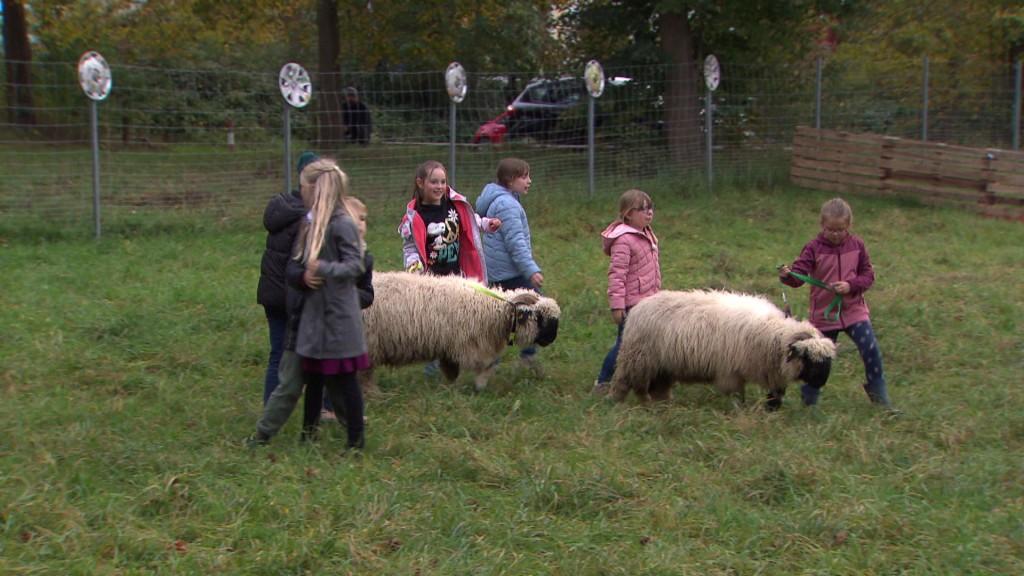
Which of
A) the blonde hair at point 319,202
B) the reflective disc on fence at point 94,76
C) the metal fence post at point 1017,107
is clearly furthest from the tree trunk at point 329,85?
the metal fence post at point 1017,107

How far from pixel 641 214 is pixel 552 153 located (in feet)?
30.1

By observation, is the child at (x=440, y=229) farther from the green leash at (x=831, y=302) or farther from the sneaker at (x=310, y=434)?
the green leash at (x=831, y=302)

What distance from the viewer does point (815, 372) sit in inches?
234

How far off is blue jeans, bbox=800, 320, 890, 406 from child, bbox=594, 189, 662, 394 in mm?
1257

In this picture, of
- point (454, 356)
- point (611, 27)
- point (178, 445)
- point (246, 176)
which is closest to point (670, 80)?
point (611, 27)

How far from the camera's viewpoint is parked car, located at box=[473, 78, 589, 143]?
15.5 metres

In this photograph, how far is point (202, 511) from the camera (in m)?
4.43

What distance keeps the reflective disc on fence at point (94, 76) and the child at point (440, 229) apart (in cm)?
608

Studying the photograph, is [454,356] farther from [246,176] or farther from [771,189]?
[771,189]

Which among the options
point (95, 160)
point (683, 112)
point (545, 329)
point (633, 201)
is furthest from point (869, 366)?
point (683, 112)

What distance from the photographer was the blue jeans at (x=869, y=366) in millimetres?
6375

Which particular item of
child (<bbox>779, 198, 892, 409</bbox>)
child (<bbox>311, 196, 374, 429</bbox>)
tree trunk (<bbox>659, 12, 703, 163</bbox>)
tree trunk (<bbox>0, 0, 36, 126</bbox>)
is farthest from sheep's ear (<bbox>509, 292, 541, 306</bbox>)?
tree trunk (<bbox>659, 12, 703, 163</bbox>)

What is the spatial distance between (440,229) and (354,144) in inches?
301

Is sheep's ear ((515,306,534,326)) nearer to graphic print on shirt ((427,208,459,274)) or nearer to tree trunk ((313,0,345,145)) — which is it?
graphic print on shirt ((427,208,459,274))
